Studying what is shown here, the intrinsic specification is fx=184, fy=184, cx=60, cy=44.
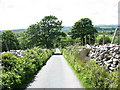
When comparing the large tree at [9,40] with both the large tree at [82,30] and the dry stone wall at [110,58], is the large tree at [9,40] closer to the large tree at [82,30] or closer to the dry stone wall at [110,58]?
the large tree at [82,30]

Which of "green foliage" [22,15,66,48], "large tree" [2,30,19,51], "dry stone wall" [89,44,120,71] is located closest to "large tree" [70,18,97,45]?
"green foliage" [22,15,66,48]

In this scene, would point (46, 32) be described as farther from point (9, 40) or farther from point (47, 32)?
point (9, 40)

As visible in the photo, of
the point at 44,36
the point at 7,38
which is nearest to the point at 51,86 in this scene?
the point at 44,36

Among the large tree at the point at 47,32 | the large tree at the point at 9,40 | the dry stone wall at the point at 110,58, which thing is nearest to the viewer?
the dry stone wall at the point at 110,58

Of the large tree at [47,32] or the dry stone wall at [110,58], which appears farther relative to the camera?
the large tree at [47,32]

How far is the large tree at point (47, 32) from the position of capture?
46.3 meters

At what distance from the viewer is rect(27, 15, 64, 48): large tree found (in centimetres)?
4628

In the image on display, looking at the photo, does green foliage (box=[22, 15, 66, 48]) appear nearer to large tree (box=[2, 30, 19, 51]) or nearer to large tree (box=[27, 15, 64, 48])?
large tree (box=[27, 15, 64, 48])

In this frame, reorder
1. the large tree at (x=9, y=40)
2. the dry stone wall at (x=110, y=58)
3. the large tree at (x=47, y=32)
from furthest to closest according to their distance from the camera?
1. the large tree at (x=9, y=40)
2. the large tree at (x=47, y=32)
3. the dry stone wall at (x=110, y=58)

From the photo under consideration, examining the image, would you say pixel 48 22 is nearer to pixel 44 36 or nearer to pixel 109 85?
pixel 44 36

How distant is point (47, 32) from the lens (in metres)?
46.8

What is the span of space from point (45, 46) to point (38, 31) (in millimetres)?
4266

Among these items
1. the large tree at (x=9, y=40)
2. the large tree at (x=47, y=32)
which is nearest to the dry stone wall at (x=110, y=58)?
the large tree at (x=47, y=32)

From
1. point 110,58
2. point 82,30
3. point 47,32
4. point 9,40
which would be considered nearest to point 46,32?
point 47,32
